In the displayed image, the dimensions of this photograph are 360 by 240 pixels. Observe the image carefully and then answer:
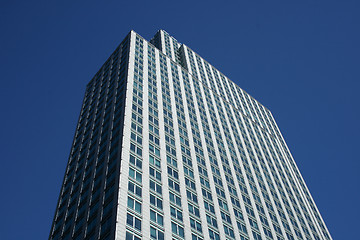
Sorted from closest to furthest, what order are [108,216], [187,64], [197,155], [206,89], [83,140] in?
[108,216] → [197,155] → [83,140] → [206,89] → [187,64]

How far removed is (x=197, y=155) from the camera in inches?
3000

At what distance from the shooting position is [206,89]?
11319 cm

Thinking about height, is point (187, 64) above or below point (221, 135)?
above

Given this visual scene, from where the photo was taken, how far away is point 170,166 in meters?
65.8

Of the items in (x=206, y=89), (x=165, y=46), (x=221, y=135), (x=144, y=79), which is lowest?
(x=221, y=135)

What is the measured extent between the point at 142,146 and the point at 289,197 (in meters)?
44.8

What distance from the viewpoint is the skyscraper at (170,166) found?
54.3 metres

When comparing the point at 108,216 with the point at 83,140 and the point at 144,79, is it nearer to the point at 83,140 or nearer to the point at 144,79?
the point at 83,140

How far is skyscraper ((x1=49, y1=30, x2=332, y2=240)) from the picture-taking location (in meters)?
54.3

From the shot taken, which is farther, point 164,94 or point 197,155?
point 164,94

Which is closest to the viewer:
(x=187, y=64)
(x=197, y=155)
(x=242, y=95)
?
(x=197, y=155)

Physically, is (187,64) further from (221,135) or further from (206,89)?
(221,135)

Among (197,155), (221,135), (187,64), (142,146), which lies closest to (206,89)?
(187,64)

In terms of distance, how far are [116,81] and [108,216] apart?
45685mm
